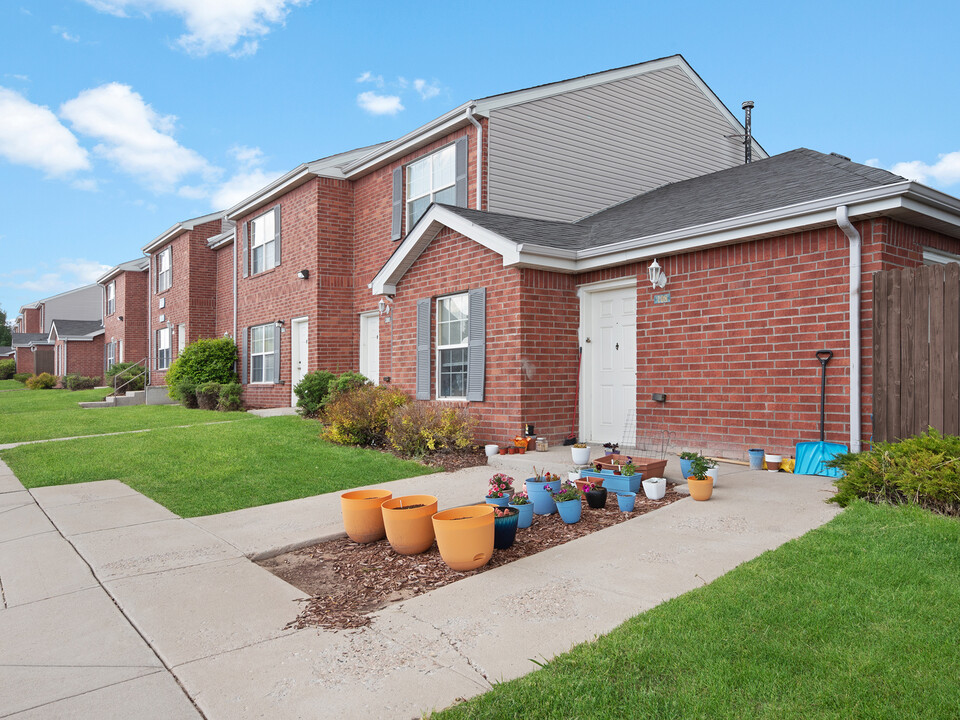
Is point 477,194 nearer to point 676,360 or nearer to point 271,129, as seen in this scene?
point 676,360

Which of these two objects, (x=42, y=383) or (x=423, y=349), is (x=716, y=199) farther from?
(x=42, y=383)

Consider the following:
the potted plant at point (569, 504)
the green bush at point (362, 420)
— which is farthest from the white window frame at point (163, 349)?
the potted plant at point (569, 504)

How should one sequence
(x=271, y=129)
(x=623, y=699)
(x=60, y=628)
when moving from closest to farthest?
(x=623, y=699) → (x=60, y=628) → (x=271, y=129)

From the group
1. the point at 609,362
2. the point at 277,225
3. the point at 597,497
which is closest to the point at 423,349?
the point at 609,362

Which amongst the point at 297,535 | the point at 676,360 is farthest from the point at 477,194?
the point at 297,535

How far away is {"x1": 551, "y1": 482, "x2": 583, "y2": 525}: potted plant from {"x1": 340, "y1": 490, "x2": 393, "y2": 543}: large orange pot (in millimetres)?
1525

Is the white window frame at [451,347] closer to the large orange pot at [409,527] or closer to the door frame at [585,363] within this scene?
the door frame at [585,363]

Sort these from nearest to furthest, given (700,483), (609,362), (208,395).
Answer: (700,483) → (609,362) → (208,395)

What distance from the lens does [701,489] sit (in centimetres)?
580

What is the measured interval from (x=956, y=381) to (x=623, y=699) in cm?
513

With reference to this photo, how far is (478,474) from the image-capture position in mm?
7848

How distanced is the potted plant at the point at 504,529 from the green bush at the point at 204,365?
16.1m

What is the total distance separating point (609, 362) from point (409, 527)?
5.58 m

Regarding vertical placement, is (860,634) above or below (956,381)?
below
